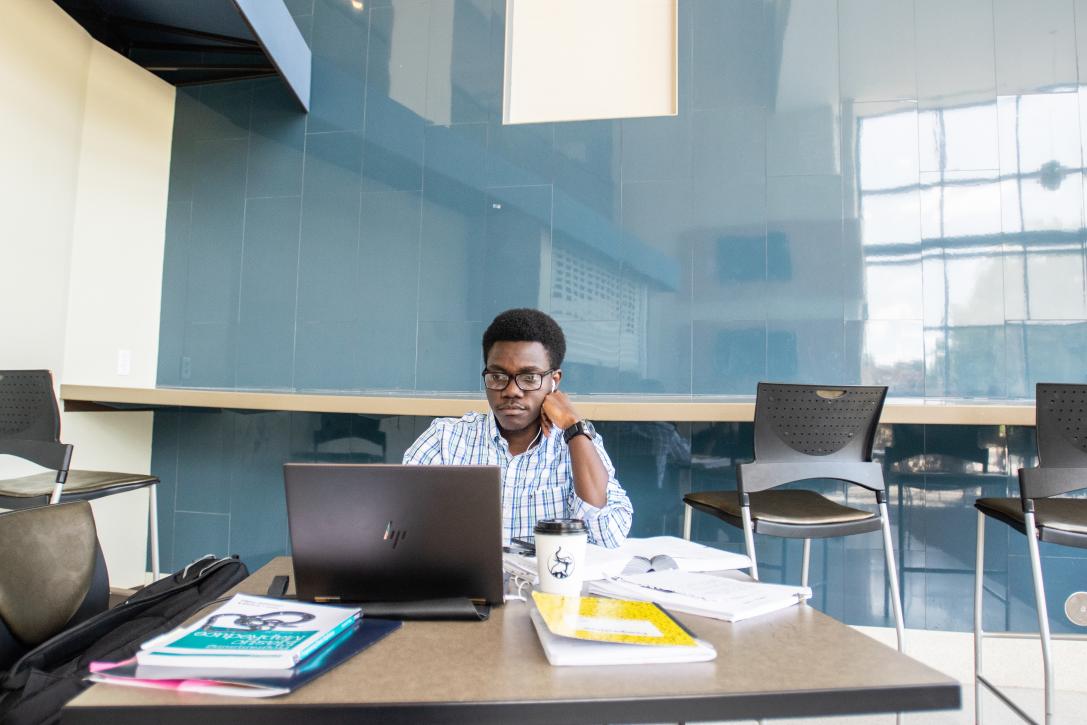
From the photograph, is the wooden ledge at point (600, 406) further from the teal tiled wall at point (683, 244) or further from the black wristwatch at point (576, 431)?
the black wristwatch at point (576, 431)

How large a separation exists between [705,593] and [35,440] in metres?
2.45

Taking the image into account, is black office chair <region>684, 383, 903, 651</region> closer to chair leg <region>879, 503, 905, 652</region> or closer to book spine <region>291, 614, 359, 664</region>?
chair leg <region>879, 503, 905, 652</region>

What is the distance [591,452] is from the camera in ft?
5.24

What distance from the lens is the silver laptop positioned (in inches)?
36.6

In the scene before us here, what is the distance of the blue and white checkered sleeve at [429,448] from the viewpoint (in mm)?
1702

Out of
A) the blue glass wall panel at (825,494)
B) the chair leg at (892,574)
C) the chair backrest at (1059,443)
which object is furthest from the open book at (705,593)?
the blue glass wall panel at (825,494)

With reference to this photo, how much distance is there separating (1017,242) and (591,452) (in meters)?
2.51

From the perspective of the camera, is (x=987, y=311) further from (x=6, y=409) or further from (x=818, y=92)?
(x=6, y=409)

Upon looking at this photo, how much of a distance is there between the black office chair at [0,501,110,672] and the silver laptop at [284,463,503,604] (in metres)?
0.53

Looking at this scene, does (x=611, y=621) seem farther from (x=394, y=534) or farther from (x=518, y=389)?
(x=518, y=389)

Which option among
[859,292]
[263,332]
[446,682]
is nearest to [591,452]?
[446,682]

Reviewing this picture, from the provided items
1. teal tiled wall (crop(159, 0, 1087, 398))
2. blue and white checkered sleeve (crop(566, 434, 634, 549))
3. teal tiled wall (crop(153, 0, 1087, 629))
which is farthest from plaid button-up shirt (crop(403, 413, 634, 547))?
teal tiled wall (crop(159, 0, 1087, 398))

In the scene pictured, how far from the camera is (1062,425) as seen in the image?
2.00 meters

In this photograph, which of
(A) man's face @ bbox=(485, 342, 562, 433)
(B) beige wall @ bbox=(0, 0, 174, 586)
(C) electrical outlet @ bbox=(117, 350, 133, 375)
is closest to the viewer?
(A) man's face @ bbox=(485, 342, 562, 433)
